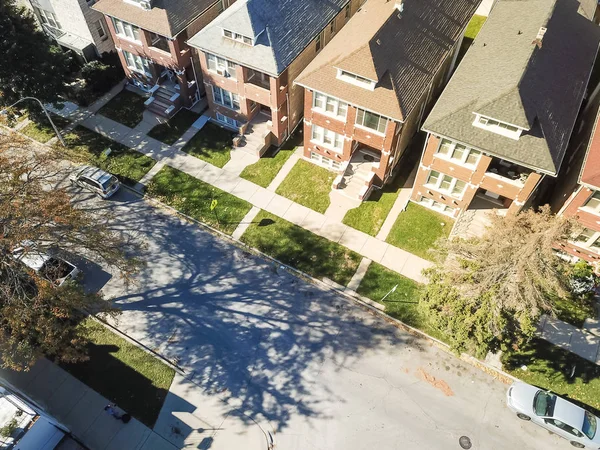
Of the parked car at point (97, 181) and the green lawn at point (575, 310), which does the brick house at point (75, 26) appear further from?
the green lawn at point (575, 310)

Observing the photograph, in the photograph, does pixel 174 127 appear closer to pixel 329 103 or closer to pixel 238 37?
pixel 238 37

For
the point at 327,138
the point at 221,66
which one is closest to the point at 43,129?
the point at 221,66

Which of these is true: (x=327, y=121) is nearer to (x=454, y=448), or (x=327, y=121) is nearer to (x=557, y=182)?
(x=557, y=182)

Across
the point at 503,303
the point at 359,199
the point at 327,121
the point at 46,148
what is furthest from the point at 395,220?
the point at 46,148

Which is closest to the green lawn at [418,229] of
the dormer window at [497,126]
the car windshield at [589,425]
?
the dormer window at [497,126]

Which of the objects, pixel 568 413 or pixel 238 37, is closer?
pixel 568 413

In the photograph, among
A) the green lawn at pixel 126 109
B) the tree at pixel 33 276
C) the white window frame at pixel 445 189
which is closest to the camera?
the tree at pixel 33 276
